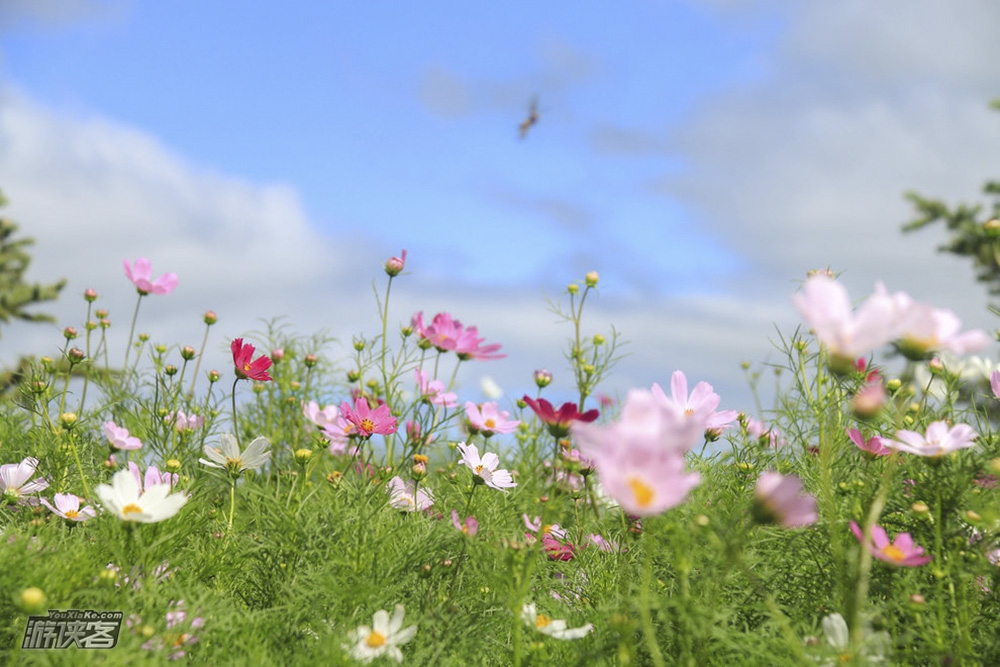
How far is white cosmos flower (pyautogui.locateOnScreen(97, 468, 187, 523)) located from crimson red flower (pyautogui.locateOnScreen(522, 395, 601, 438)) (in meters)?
0.61

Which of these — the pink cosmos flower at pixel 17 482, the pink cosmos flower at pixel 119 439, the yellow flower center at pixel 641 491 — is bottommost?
the pink cosmos flower at pixel 17 482

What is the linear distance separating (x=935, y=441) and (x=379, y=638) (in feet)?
3.23

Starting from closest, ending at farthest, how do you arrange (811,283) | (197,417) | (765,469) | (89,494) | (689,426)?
(689,426), (811,283), (89,494), (765,469), (197,417)

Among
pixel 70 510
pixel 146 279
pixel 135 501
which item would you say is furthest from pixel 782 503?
pixel 146 279

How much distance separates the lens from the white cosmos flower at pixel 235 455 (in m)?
1.77

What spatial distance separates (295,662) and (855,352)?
1.00m

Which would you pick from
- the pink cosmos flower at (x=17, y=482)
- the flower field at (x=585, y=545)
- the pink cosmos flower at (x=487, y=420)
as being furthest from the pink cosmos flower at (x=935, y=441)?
the pink cosmos flower at (x=17, y=482)

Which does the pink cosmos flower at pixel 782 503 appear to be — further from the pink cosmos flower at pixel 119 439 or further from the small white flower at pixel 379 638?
the pink cosmos flower at pixel 119 439

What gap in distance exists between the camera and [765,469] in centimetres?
196

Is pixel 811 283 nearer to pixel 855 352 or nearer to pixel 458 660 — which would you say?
pixel 855 352

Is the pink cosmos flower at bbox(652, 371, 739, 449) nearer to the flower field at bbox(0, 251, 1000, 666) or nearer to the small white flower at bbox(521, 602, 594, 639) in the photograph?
the flower field at bbox(0, 251, 1000, 666)

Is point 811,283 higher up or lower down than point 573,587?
higher up

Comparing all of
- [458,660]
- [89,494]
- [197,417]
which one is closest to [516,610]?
[458,660]

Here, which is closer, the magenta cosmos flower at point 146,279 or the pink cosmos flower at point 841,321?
the pink cosmos flower at point 841,321
